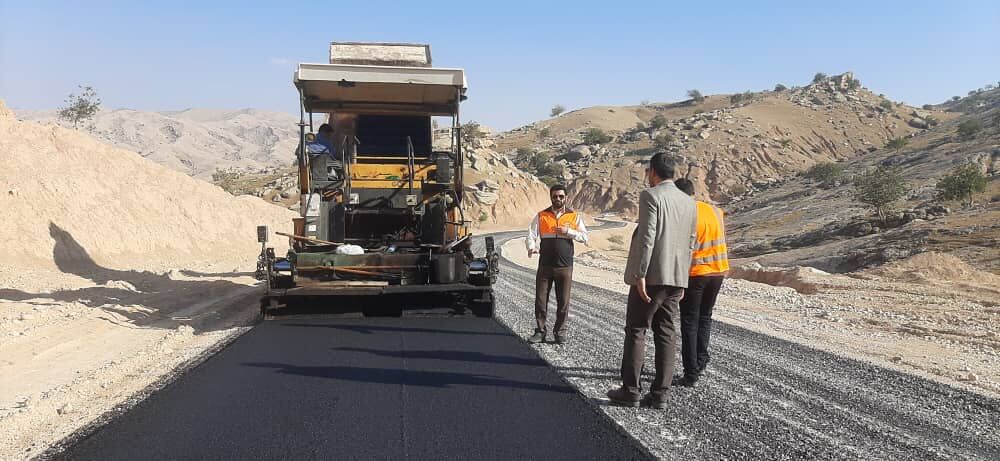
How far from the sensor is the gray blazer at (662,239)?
500cm

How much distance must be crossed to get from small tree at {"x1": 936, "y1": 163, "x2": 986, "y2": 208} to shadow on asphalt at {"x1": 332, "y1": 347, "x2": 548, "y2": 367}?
32810mm

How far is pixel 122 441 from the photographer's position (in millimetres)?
4383

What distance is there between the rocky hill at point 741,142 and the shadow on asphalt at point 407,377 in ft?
186

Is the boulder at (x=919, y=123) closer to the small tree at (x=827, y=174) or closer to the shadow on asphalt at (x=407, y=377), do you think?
the small tree at (x=827, y=174)

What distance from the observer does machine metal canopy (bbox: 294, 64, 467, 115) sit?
9.95 meters

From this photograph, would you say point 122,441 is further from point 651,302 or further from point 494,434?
point 651,302

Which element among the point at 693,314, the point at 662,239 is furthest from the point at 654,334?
the point at 693,314

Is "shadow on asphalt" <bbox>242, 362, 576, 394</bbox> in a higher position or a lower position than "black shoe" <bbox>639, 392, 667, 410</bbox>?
lower

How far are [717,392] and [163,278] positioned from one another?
44.9 ft

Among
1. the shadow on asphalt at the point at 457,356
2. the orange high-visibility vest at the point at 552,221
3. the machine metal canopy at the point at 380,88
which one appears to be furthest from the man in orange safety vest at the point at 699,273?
the machine metal canopy at the point at 380,88

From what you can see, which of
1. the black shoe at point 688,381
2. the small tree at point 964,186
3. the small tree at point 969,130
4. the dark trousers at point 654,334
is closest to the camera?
the dark trousers at point 654,334

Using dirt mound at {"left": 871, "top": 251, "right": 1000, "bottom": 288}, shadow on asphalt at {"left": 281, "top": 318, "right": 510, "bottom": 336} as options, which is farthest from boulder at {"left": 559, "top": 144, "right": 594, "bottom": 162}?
shadow on asphalt at {"left": 281, "top": 318, "right": 510, "bottom": 336}

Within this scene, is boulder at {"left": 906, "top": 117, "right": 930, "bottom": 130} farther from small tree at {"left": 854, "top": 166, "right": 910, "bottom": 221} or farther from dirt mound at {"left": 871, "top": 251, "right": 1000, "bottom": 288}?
dirt mound at {"left": 871, "top": 251, "right": 1000, "bottom": 288}

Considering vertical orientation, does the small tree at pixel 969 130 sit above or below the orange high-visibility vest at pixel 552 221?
above
